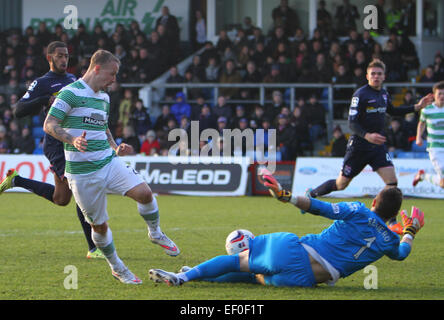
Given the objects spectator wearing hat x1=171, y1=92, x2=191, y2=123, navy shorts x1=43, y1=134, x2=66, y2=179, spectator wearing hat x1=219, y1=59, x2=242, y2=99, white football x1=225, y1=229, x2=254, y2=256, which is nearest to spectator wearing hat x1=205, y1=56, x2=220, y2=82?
spectator wearing hat x1=219, y1=59, x2=242, y2=99

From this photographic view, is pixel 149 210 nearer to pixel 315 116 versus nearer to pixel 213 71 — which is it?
pixel 315 116

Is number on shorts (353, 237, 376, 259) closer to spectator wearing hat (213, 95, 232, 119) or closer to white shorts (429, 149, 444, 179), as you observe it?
white shorts (429, 149, 444, 179)

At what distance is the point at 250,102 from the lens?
21328 millimetres

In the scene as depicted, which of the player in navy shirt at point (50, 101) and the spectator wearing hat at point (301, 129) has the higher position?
the player in navy shirt at point (50, 101)

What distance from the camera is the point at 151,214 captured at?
7305 mm

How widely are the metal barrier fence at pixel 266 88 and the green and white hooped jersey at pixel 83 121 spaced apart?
14254 mm

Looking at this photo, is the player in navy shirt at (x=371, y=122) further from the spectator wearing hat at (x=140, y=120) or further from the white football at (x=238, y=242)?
the spectator wearing hat at (x=140, y=120)

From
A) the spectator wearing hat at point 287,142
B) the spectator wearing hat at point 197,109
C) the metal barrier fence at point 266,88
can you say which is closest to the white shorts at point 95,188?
the spectator wearing hat at point 287,142

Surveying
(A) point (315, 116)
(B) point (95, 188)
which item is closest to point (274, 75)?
(A) point (315, 116)

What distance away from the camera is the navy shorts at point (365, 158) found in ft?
34.5

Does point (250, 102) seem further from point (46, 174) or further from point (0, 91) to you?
point (0, 91)

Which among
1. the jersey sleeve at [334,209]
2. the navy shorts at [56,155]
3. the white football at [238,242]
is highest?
the navy shorts at [56,155]

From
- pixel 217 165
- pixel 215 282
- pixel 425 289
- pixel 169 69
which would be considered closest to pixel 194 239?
pixel 215 282
